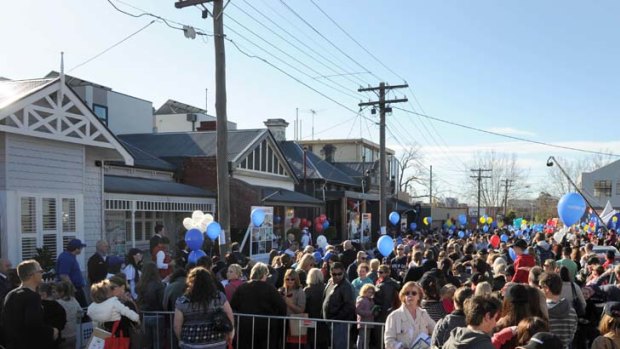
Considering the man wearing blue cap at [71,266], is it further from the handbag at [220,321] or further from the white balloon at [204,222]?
the handbag at [220,321]

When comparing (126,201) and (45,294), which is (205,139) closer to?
(126,201)

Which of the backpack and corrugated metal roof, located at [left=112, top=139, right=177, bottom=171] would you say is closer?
the backpack

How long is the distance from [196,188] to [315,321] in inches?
559

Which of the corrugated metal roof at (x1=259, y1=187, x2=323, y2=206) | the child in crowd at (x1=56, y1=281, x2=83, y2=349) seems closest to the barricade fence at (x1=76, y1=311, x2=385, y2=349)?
the child in crowd at (x1=56, y1=281, x2=83, y2=349)

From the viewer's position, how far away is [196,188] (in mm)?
20562

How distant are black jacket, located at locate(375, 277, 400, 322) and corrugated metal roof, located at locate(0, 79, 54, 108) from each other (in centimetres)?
788

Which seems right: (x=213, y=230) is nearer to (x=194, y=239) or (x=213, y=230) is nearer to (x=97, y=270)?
(x=194, y=239)

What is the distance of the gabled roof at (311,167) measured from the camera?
101 ft

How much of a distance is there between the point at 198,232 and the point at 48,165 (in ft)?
12.3

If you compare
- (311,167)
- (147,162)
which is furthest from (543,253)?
(311,167)

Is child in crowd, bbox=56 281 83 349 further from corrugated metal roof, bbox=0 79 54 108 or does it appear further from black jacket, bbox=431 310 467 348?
corrugated metal roof, bbox=0 79 54 108

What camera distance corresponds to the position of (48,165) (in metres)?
11.8

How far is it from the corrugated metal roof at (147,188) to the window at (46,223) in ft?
7.30

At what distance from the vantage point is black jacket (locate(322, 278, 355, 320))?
709 cm
